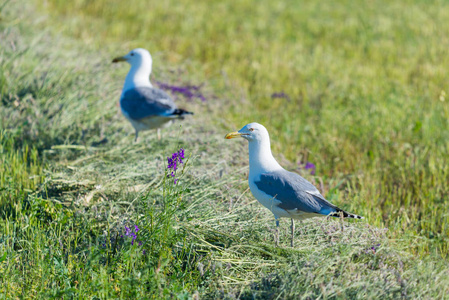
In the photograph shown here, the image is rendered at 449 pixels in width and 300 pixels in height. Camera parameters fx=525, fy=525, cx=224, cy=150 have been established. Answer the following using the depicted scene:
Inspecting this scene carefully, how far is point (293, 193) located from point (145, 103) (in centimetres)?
228

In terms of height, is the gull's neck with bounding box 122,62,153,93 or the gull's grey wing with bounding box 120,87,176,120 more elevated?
the gull's neck with bounding box 122,62,153,93

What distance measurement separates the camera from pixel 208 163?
15.2 feet

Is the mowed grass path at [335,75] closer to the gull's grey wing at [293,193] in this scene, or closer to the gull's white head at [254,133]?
the gull's grey wing at [293,193]

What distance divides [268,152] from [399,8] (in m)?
9.83

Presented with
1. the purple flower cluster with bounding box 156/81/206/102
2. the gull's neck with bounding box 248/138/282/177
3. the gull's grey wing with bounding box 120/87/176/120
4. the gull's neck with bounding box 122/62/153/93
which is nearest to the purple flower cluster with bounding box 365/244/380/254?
the gull's neck with bounding box 248/138/282/177

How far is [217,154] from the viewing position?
187 inches

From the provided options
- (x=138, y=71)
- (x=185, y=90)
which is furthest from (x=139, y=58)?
(x=185, y=90)

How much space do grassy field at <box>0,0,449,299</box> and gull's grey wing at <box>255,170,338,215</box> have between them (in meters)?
0.26

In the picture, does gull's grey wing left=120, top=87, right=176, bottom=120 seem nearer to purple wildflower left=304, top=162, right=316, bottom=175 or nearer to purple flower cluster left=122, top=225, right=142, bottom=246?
purple wildflower left=304, top=162, right=316, bottom=175

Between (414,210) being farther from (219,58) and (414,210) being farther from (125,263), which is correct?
(219,58)

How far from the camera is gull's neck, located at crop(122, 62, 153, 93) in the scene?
5395 millimetres

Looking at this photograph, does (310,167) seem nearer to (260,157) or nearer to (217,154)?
(217,154)

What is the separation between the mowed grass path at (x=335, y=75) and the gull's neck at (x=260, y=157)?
46.1 inches

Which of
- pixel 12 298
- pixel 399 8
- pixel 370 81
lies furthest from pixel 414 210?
pixel 399 8
